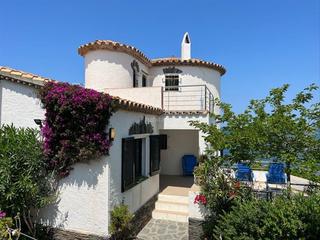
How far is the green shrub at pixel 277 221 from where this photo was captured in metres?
6.65

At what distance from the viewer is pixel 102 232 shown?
29.8ft

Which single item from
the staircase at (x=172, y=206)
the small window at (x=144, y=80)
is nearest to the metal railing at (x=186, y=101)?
the small window at (x=144, y=80)

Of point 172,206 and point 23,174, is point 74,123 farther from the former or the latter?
point 172,206

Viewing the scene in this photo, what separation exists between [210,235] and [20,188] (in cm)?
676

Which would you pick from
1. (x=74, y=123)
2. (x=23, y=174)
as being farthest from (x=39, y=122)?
(x=23, y=174)

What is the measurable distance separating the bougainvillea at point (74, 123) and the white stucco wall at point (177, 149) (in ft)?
38.4

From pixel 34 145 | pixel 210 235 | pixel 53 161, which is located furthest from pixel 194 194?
pixel 34 145

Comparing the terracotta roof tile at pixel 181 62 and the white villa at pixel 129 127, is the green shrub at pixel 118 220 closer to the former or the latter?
the white villa at pixel 129 127

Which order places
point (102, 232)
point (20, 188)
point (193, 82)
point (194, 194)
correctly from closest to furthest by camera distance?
point (20, 188) → point (102, 232) → point (194, 194) → point (193, 82)

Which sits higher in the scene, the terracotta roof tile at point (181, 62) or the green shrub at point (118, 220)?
the terracotta roof tile at point (181, 62)

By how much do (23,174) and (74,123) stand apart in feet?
7.92

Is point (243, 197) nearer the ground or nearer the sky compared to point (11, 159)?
nearer the ground

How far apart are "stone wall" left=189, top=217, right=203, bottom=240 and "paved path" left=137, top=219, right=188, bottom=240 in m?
0.53

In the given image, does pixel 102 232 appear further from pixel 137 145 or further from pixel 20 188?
pixel 137 145
